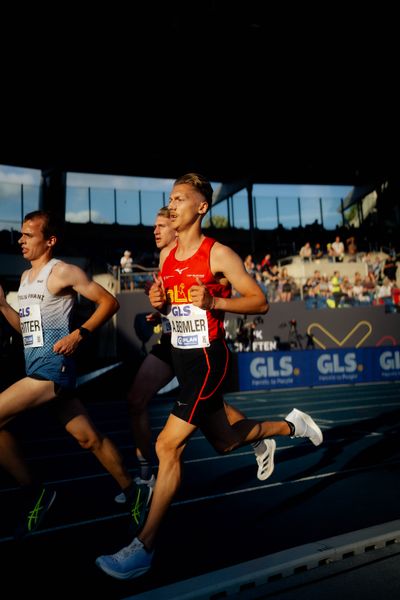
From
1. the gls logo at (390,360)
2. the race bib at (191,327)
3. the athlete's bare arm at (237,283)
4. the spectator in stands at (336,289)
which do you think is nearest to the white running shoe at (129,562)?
the race bib at (191,327)

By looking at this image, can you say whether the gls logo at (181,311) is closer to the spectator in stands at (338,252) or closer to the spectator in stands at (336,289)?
the spectator in stands at (336,289)

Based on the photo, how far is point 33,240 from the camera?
3.85 metres

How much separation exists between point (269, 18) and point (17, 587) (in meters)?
18.7

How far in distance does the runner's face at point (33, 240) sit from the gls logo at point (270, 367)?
38.0 feet

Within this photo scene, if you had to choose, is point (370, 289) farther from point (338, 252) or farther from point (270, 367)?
point (270, 367)

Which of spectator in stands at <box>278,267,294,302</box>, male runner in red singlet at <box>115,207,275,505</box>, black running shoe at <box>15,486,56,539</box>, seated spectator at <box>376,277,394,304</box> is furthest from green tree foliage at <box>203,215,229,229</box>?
black running shoe at <box>15,486,56,539</box>

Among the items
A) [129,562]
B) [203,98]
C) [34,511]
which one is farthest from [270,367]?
[203,98]

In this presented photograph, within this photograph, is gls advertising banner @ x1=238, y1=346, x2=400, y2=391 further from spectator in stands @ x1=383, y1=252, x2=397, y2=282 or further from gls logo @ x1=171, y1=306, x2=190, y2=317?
gls logo @ x1=171, y1=306, x2=190, y2=317

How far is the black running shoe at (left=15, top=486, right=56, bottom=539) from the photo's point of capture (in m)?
3.61

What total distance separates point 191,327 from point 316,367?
12.8 meters

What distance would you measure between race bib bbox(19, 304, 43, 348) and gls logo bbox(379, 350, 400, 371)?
1405 cm

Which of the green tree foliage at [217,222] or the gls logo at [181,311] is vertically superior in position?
the green tree foliage at [217,222]

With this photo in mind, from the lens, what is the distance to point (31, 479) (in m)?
3.73

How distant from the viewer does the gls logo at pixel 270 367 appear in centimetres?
1495
